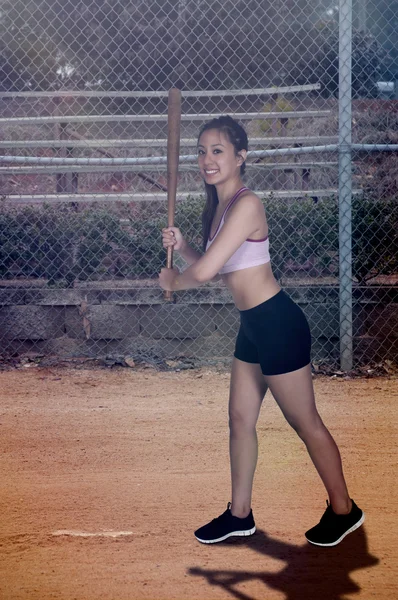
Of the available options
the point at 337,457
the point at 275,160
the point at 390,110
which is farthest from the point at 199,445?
the point at 390,110

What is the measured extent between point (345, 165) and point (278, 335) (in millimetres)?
3494

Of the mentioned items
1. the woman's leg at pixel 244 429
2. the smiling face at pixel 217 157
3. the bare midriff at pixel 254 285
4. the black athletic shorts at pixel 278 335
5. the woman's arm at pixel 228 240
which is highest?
the smiling face at pixel 217 157

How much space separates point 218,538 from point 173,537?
0.20 m

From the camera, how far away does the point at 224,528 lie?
321 centimetres

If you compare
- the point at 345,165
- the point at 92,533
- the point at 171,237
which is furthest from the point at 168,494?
the point at 345,165

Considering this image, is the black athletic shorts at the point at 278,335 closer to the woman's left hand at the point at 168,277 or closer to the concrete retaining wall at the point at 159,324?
the woman's left hand at the point at 168,277

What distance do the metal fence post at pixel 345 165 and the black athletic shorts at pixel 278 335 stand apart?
3140mm

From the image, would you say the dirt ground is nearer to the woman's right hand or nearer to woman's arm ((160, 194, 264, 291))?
woman's arm ((160, 194, 264, 291))

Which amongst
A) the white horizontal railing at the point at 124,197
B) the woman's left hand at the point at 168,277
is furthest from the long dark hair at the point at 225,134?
the white horizontal railing at the point at 124,197

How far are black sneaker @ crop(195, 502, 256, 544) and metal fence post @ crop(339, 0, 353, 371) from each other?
3.21m

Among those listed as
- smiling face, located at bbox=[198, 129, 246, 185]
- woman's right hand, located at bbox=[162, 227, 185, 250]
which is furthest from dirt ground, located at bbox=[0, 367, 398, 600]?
smiling face, located at bbox=[198, 129, 246, 185]

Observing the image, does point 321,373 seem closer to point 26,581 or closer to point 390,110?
point 26,581

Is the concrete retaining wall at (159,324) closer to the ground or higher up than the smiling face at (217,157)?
closer to the ground

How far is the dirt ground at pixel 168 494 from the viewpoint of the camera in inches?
111
